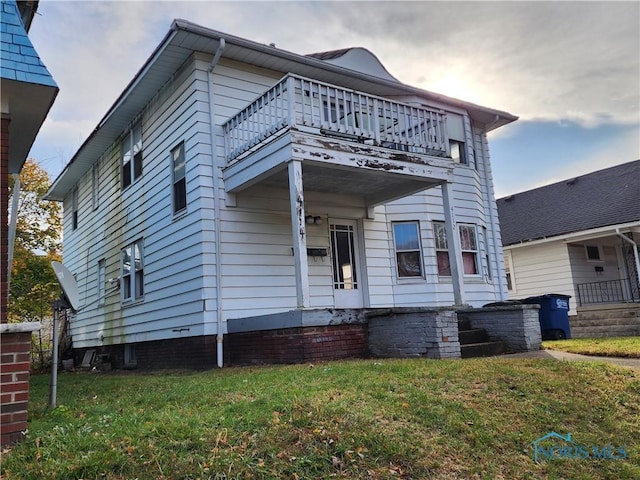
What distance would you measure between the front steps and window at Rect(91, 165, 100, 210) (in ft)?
37.6

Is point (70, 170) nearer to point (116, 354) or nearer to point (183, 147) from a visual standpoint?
point (116, 354)

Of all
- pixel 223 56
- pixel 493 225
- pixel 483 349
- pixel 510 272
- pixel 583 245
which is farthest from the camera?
pixel 510 272

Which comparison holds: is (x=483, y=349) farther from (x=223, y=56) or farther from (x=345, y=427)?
(x=223, y=56)

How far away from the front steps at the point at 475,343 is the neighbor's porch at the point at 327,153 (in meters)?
0.54

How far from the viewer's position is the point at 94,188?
15977mm

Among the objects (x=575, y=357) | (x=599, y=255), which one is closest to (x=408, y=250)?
(x=575, y=357)

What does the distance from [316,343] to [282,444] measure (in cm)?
397

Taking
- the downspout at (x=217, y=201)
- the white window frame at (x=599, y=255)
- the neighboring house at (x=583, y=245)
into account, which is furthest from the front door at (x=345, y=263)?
the white window frame at (x=599, y=255)

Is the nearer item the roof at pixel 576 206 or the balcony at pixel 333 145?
the balcony at pixel 333 145

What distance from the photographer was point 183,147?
34.6 feet

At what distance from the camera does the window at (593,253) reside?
18312mm

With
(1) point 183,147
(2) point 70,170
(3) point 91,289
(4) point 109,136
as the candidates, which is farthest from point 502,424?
(2) point 70,170

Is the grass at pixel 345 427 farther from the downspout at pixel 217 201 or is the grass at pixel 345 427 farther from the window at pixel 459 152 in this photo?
the window at pixel 459 152

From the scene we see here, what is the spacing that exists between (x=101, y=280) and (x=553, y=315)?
12252 millimetres
